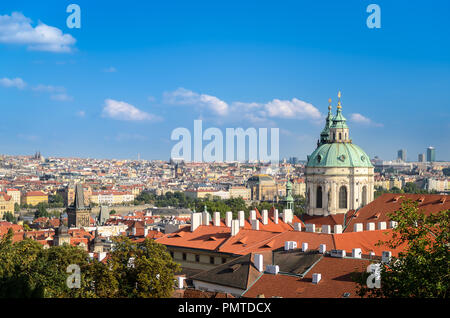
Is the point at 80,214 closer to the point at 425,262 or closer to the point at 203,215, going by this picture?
the point at 203,215

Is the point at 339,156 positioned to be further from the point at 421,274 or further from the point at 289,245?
the point at 421,274

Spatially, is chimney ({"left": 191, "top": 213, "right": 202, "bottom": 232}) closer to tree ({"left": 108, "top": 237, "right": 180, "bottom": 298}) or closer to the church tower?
tree ({"left": 108, "top": 237, "right": 180, "bottom": 298})

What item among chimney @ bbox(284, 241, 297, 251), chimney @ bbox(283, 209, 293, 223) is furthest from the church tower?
chimney @ bbox(284, 241, 297, 251)

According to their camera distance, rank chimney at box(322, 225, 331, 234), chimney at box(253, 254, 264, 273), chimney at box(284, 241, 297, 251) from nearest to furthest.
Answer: chimney at box(253, 254, 264, 273)
chimney at box(284, 241, 297, 251)
chimney at box(322, 225, 331, 234)

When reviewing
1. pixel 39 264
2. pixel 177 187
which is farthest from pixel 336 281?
pixel 177 187

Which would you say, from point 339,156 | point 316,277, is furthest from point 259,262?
point 339,156

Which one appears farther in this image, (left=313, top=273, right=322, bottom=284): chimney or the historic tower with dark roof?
the historic tower with dark roof
